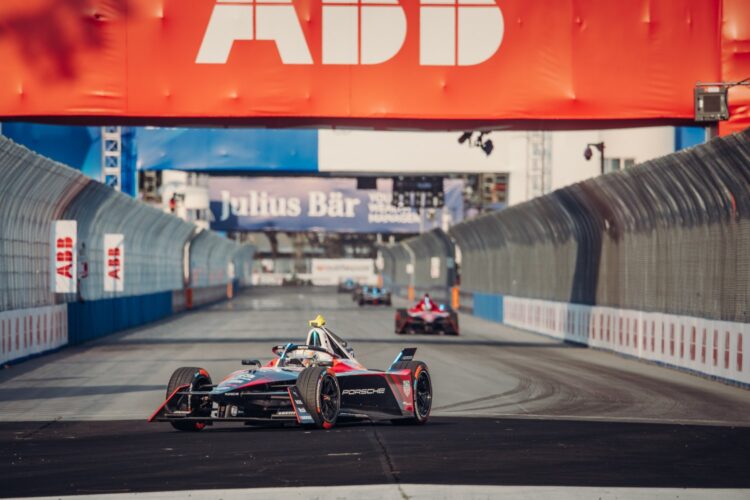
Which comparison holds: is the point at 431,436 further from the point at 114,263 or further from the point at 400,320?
the point at 400,320

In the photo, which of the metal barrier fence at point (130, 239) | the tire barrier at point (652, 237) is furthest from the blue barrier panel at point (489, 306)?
the metal barrier fence at point (130, 239)

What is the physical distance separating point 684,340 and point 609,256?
25.4 ft

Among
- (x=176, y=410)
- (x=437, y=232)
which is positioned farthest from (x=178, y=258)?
(x=176, y=410)

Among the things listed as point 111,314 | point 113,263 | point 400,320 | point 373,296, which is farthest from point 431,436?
point 373,296

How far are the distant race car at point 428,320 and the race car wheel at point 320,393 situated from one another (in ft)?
78.1

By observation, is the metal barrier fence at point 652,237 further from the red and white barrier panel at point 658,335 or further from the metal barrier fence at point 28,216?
the metal barrier fence at point 28,216

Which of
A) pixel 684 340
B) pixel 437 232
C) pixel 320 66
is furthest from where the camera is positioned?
pixel 437 232

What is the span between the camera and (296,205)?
84.3 meters

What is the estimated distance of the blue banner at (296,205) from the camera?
8275 cm

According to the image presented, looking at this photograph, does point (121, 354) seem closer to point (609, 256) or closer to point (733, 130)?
point (609, 256)

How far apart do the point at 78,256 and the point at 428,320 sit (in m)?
9.70

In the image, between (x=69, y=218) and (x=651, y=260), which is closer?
(x=651, y=260)

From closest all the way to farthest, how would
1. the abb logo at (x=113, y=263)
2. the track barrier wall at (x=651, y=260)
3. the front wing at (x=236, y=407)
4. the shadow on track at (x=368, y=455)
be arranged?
the shadow on track at (x=368, y=455), the front wing at (x=236, y=407), the track barrier wall at (x=651, y=260), the abb logo at (x=113, y=263)

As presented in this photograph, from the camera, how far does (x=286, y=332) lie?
4025 centimetres
